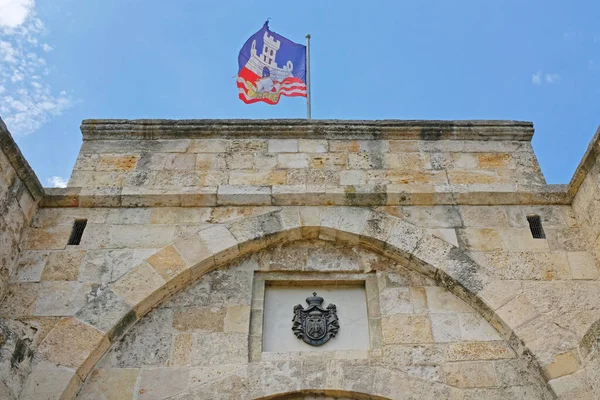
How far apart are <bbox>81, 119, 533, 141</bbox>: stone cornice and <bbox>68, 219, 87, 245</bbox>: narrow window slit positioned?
1.02m

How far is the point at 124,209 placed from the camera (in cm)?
505

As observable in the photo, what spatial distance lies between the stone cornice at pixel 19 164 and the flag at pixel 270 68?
280 cm

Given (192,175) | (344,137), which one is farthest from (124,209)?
(344,137)

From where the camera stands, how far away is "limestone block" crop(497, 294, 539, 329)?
428cm

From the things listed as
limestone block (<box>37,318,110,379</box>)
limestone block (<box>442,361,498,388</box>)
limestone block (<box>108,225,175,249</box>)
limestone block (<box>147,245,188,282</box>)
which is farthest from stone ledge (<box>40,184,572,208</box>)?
limestone block (<box>442,361,498,388</box>)

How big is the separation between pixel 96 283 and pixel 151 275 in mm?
415

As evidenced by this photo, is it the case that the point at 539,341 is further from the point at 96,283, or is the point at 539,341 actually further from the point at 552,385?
the point at 96,283

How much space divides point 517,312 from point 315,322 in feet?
4.85

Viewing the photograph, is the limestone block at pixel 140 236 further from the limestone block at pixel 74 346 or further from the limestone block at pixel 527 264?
the limestone block at pixel 527 264

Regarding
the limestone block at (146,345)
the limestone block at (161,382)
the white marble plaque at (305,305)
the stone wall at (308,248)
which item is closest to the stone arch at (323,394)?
the stone wall at (308,248)

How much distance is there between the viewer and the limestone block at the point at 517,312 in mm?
4277

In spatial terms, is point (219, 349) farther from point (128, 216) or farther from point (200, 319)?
point (128, 216)

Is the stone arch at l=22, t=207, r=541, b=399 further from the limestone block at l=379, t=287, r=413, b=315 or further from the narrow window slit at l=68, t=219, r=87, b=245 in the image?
the narrow window slit at l=68, t=219, r=87, b=245

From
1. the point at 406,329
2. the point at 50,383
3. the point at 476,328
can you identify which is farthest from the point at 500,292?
the point at 50,383
